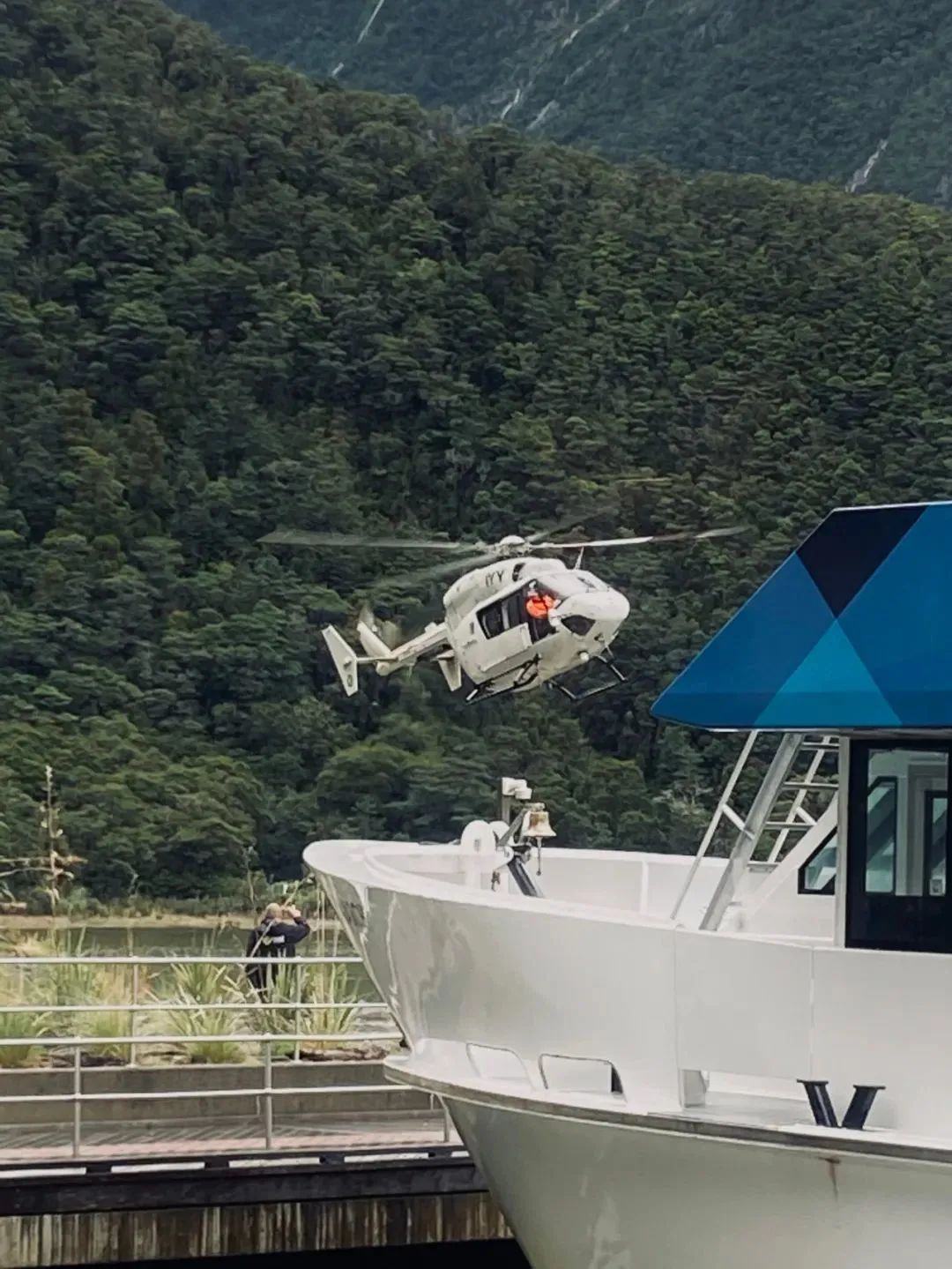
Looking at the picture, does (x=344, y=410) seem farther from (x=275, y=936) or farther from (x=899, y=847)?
(x=899, y=847)

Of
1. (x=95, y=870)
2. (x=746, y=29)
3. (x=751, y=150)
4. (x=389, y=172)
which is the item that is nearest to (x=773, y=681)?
(x=95, y=870)

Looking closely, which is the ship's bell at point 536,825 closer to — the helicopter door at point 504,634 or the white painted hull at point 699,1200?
the white painted hull at point 699,1200

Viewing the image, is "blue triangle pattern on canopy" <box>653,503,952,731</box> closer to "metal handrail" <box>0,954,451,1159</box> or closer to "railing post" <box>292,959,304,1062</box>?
"metal handrail" <box>0,954,451,1159</box>

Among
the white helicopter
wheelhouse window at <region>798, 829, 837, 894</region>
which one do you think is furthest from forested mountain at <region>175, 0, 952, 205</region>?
wheelhouse window at <region>798, 829, 837, 894</region>

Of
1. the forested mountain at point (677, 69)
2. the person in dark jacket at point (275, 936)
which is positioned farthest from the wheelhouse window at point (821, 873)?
the forested mountain at point (677, 69)

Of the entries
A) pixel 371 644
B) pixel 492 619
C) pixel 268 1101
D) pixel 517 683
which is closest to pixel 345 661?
pixel 371 644

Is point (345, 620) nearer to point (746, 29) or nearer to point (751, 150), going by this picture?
point (751, 150)
